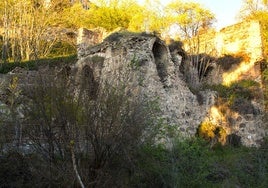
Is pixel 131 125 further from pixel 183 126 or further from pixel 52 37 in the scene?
pixel 52 37

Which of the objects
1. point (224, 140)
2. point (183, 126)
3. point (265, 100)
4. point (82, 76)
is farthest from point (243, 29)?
point (82, 76)

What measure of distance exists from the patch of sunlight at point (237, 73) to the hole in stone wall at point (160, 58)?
18.9 feet

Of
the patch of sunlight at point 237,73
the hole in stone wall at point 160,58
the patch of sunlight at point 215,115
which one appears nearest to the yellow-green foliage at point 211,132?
the patch of sunlight at point 215,115

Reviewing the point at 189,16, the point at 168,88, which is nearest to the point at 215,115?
the point at 168,88

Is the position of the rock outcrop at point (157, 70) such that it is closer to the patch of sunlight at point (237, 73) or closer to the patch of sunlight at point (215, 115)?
the patch of sunlight at point (215, 115)

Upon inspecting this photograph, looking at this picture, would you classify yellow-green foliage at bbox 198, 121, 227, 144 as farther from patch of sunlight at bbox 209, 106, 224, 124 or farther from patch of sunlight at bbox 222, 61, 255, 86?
patch of sunlight at bbox 222, 61, 255, 86

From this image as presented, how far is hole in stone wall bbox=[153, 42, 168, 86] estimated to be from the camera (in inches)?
537

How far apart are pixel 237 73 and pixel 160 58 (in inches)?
265

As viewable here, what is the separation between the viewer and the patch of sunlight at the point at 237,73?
62.3ft

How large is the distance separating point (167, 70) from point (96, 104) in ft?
23.1

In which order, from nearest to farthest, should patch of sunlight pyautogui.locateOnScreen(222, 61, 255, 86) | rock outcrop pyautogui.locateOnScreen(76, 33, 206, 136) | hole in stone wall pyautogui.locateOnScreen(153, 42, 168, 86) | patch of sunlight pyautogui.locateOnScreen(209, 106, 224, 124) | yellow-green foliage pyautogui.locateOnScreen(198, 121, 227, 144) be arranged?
rock outcrop pyautogui.locateOnScreen(76, 33, 206, 136), hole in stone wall pyautogui.locateOnScreen(153, 42, 168, 86), yellow-green foliage pyautogui.locateOnScreen(198, 121, 227, 144), patch of sunlight pyautogui.locateOnScreen(209, 106, 224, 124), patch of sunlight pyautogui.locateOnScreen(222, 61, 255, 86)

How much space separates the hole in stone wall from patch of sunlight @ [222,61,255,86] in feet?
18.9

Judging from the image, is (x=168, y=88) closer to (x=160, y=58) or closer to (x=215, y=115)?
(x=160, y=58)

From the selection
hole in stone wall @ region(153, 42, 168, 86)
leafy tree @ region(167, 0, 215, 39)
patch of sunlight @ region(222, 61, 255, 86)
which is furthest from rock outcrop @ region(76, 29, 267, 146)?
leafy tree @ region(167, 0, 215, 39)
